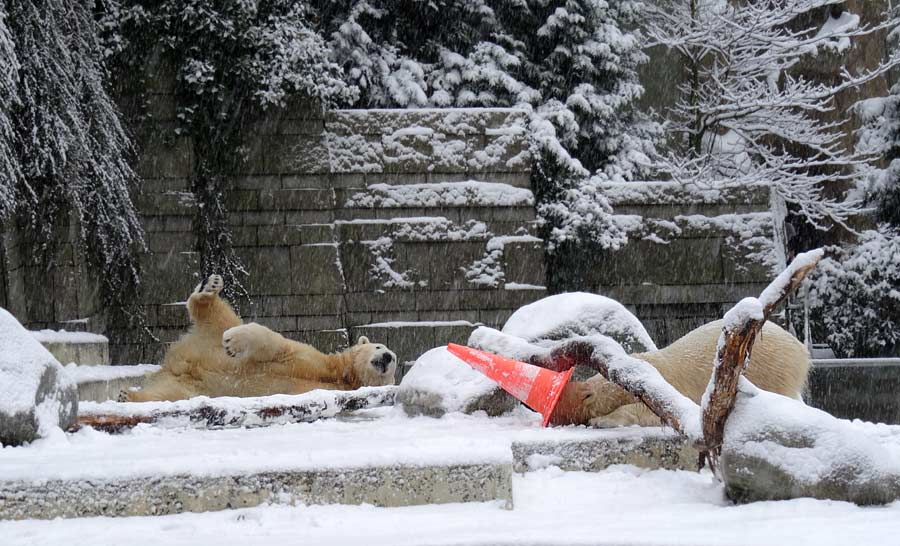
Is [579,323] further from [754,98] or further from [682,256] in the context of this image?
[754,98]

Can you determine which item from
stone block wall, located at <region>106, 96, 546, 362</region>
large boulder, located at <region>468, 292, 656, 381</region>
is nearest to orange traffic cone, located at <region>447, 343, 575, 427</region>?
large boulder, located at <region>468, 292, 656, 381</region>

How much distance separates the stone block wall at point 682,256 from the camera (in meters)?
9.64

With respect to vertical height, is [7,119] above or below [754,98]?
below

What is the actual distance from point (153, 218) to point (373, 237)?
2.04 metres

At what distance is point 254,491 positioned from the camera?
257 centimetres

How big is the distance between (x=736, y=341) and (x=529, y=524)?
0.84 metres

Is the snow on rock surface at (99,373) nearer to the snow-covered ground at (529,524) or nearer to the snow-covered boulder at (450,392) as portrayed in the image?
the snow-covered boulder at (450,392)

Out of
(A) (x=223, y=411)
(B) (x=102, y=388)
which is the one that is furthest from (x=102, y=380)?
(A) (x=223, y=411)

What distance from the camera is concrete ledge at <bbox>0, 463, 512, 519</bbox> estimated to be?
2516 millimetres

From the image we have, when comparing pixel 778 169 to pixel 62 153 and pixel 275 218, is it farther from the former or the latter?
pixel 62 153

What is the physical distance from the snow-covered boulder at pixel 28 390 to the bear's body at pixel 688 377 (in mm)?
1805

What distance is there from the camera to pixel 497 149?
8922 millimetres

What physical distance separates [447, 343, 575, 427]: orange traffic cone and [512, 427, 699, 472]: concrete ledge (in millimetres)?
359

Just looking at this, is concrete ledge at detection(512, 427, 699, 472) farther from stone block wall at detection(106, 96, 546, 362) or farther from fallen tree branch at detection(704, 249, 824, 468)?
stone block wall at detection(106, 96, 546, 362)
